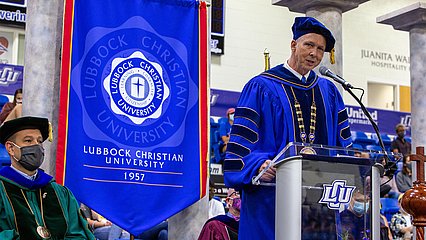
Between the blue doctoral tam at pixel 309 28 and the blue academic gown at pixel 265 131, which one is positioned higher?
the blue doctoral tam at pixel 309 28

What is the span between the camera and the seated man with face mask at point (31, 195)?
3898mm

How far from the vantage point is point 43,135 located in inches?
162

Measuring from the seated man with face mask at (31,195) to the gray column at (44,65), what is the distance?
2.76ft

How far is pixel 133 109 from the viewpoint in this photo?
505 cm

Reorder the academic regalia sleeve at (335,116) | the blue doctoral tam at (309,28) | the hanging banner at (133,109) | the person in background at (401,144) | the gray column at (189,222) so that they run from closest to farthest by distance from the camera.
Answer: the blue doctoral tam at (309,28)
the academic regalia sleeve at (335,116)
the hanging banner at (133,109)
the gray column at (189,222)
the person in background at (401,144)

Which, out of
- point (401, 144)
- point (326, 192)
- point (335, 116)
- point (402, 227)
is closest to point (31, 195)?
point (335, 116)

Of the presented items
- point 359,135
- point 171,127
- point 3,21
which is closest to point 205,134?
point 171,127

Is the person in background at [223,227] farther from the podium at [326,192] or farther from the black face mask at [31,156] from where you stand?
the podium at [326,192]

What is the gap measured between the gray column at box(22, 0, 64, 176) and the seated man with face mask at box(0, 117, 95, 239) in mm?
843

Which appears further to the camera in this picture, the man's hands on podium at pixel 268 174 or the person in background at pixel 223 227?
the person in background at pixel 223 227

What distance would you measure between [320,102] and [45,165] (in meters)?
2.11

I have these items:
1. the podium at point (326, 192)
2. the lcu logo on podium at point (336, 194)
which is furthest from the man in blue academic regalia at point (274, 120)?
the lcu logo on podium at point (336, 194)

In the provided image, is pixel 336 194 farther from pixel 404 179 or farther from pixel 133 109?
pixel 404 179

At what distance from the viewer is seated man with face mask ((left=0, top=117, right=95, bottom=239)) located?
390 cm
